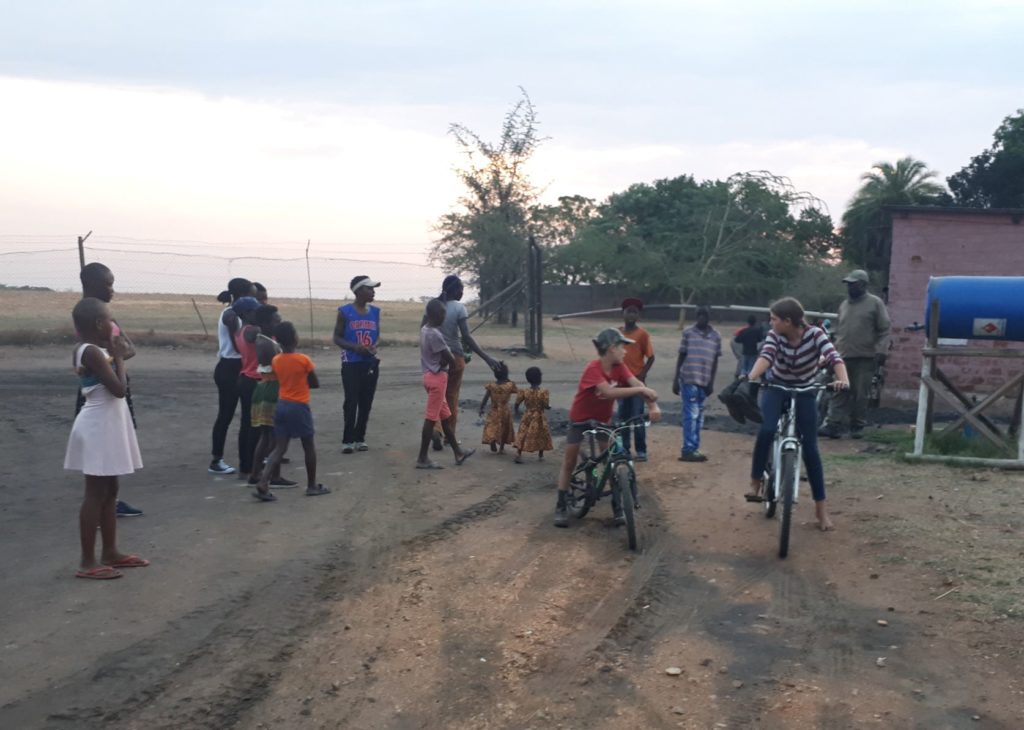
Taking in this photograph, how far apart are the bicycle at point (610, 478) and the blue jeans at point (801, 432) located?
0.97m

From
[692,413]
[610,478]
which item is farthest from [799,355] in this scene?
A: [692,413]

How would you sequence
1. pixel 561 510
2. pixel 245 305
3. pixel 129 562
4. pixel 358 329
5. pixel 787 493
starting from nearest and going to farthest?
pixel 129 562
pixel 787 493
pixel 561 510
pixel 245 305
pixel 358 329

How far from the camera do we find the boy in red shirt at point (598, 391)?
299 inches

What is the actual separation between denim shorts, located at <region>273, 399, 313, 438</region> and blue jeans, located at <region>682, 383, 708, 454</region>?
14.1 ft

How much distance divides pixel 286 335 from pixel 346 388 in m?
1.95

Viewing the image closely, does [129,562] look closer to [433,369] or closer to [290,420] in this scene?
[290,420]

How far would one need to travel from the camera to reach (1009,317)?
11.1 metres

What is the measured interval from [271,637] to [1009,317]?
9073mm

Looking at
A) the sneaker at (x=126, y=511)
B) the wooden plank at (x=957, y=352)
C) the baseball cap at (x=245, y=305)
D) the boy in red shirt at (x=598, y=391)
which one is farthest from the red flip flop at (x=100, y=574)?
the wooden plank at (x=957, y=352)

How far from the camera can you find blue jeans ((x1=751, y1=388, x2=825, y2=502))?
25.0 ft

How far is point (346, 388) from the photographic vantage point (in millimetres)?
10828

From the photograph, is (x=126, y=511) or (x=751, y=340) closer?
(x=126, y=511)

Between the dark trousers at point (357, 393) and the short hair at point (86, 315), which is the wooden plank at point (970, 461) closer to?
the dark trousers at point (357, 393)

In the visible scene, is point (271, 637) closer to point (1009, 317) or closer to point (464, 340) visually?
point (464, 340)
